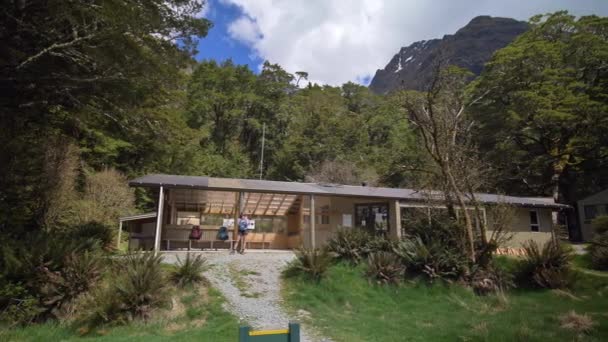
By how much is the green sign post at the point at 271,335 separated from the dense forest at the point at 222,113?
Answer: 29.6ft

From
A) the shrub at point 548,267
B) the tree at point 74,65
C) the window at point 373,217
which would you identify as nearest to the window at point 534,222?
the shrub at point 548,267

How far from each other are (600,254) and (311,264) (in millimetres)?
11713

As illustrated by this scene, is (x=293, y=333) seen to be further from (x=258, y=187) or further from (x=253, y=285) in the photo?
(x=258, y=187)

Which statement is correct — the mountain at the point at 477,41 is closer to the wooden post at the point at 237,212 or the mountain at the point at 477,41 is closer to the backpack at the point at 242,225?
the wooden post at the point at 237,212

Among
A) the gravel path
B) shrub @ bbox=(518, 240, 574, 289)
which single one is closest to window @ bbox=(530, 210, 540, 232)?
shrub @ bbox=(518, 240, 574, 289)

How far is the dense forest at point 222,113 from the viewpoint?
9.98 m

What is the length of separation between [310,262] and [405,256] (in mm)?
3238

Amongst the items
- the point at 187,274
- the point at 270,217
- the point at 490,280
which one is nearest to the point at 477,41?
the point at 270,217

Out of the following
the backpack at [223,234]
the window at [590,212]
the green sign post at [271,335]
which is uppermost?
the window at [590,212]

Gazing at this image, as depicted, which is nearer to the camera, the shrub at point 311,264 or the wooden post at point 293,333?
the wooden post at point 293,333

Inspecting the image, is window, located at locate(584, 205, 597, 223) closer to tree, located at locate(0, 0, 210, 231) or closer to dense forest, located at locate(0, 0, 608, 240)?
A: dense forest, located at locate(0, 0, 608, 240)

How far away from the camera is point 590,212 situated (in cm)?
2548

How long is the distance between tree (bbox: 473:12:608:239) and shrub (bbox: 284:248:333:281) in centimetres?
2098

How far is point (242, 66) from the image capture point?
143 ft
